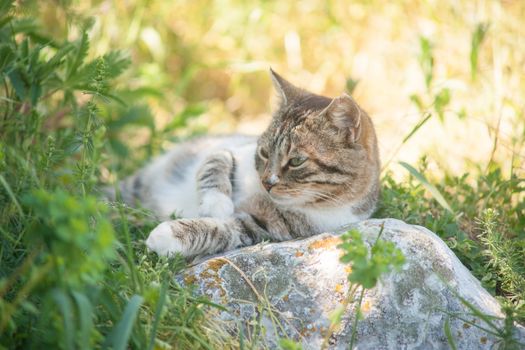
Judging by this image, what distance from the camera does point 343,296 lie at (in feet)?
7.04

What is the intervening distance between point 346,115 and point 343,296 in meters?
0.91

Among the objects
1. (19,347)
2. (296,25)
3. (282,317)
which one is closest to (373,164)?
(282,317)

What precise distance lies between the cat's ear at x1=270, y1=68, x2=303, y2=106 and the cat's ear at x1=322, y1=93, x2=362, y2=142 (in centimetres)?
39

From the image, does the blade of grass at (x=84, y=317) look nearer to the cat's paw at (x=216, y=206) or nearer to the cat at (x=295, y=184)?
the cat at (x=295, y=184)

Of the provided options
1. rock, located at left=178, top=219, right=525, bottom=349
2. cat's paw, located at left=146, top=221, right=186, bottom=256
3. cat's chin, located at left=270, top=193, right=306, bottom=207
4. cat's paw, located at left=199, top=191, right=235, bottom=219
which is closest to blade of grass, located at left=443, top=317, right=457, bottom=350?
rock, located at left=178, top=219, right=525, bottom=349

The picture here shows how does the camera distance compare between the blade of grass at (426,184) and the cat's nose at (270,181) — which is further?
the cat's nose at (270,181)

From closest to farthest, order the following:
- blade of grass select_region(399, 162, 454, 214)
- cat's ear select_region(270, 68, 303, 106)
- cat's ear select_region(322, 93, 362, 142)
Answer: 1. blade of grass select_region(399, 162, 454, 214)
2. cat's ear select_region(322, 93, 362, 142)
3. cat's ear select_region(270, 68, 303, 106)

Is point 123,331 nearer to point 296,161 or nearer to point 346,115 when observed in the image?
point 296,161

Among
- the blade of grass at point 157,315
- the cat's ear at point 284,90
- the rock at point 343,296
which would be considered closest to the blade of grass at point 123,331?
the blade of grass at point 157,315

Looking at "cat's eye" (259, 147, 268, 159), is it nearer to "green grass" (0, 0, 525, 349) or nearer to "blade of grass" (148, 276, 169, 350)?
"green grass" (0, 0, 525, 349)

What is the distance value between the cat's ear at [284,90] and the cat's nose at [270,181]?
50cm

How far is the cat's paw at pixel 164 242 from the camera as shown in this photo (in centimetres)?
233

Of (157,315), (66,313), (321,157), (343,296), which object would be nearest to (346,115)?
(321,157)

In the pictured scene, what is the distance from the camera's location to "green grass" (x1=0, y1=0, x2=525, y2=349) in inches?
60.1
